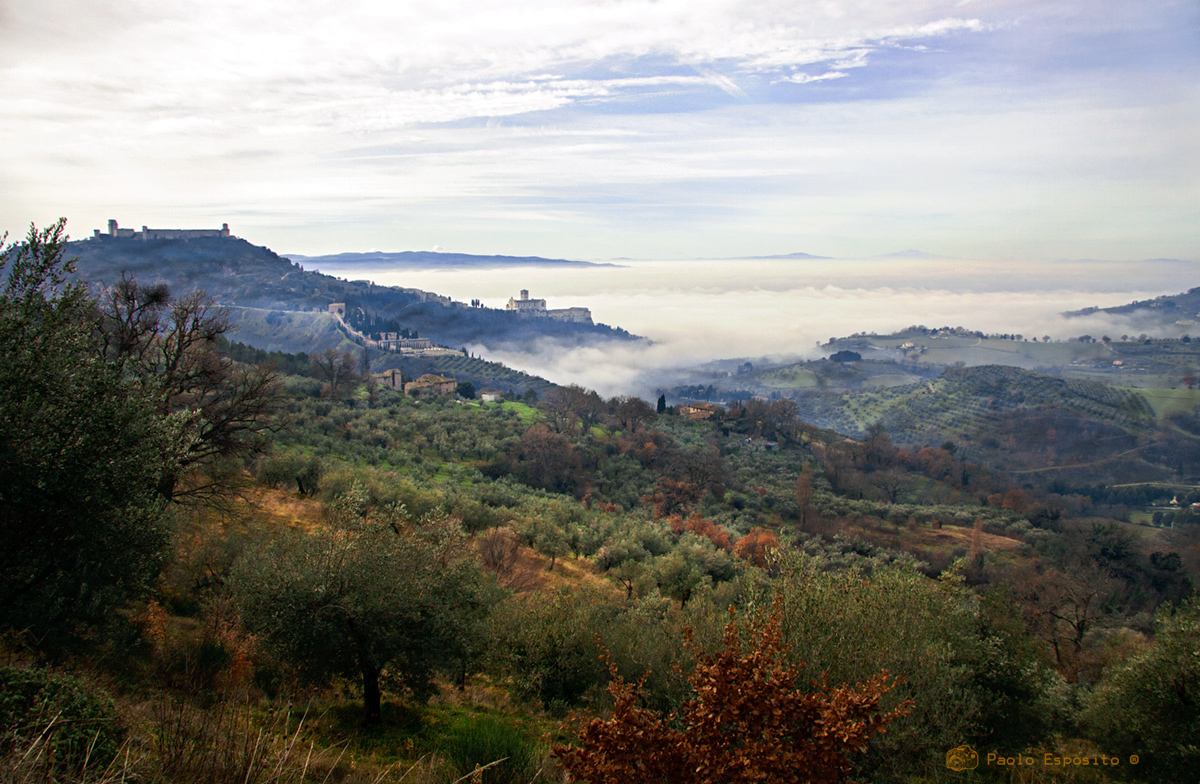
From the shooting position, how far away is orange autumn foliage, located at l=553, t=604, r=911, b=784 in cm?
451

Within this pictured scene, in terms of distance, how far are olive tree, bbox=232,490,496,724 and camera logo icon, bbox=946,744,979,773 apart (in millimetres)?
8633

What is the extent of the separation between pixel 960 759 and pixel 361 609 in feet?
34.1

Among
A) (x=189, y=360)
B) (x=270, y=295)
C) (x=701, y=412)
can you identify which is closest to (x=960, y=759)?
(x=189, y=360)

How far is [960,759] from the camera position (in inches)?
397

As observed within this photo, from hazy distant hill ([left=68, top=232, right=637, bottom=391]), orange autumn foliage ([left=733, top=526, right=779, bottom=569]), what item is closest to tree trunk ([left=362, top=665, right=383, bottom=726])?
orange autumn foliage ([left=733, top=526, right=779, bottom=569])

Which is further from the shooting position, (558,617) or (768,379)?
(768,379)

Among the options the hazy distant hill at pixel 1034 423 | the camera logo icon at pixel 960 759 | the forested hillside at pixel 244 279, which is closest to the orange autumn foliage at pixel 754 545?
the camera logo icon at pixel 960 759

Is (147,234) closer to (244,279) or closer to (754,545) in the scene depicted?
(244,279)

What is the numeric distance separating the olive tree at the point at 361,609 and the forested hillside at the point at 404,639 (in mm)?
57

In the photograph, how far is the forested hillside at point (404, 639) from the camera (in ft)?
16.4

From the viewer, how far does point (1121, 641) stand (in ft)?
78.8

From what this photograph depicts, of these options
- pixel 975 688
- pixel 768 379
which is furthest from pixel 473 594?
pixel 768 379

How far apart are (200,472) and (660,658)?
2079cm

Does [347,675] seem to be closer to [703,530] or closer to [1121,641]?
[1121,641]
